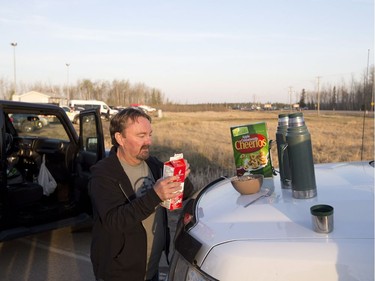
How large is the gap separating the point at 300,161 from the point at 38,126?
16.0ft

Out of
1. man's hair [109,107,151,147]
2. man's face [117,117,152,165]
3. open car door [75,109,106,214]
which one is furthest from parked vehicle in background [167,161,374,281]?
open car door [75,109,106,214]

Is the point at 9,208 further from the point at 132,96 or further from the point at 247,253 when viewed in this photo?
the point at 132,96

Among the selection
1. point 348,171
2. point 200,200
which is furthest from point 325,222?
point 348,171

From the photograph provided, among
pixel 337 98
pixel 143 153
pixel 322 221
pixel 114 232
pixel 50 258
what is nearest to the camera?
pixel 322 221

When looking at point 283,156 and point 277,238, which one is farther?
point 283,156

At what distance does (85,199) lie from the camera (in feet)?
16.9

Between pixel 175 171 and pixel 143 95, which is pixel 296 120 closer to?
pixel 175 171

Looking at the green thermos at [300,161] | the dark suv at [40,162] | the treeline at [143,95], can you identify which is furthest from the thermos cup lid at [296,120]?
the treeline at [143,95]

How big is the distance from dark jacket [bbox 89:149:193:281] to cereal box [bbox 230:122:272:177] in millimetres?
629

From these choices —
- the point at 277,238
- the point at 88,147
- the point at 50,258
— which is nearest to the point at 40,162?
the point at 88,147

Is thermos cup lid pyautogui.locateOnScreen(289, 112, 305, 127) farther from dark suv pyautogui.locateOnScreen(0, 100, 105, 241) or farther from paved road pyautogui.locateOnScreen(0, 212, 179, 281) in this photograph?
dark suv pyautogui.locateOnScreen(0, 100, 105, 241)

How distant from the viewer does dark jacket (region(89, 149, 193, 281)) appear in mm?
2088

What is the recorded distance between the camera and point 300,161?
1861 millimetres

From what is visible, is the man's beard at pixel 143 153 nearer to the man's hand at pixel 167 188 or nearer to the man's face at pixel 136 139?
the man's face at pixel 136 139
